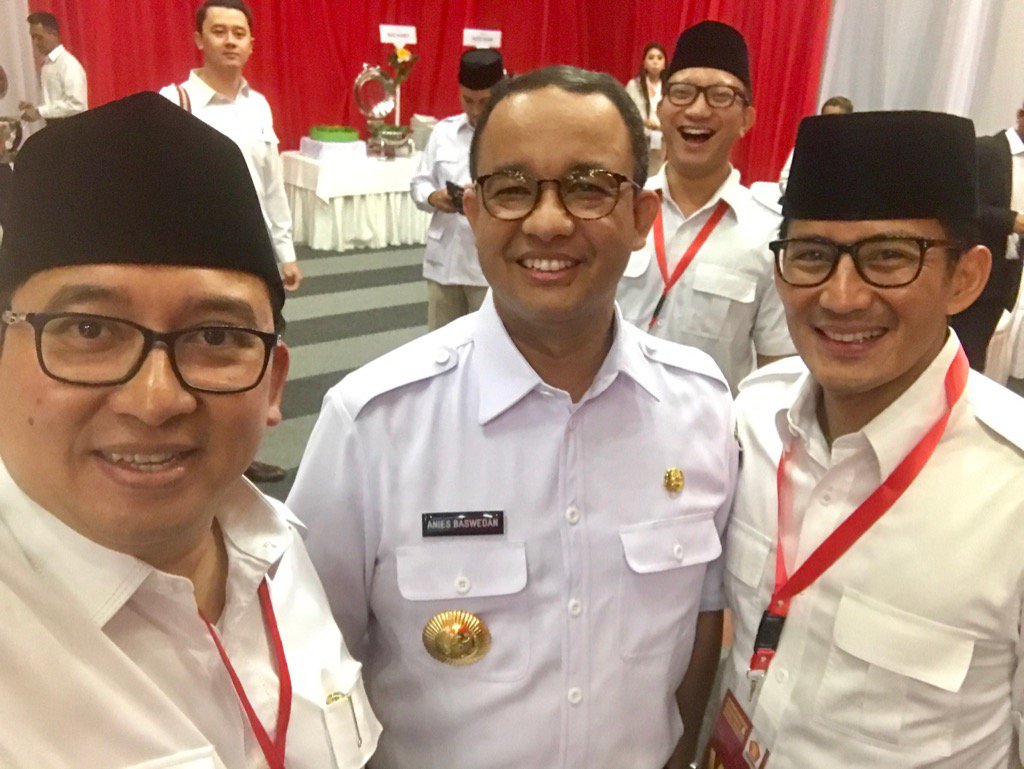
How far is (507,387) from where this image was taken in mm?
1329

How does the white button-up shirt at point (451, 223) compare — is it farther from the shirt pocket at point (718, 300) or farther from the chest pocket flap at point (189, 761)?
the chest pocket flap at point (189, 761)

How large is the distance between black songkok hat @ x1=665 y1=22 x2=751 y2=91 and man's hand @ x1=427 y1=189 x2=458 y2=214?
5.15 ft

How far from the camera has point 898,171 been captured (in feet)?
4.04

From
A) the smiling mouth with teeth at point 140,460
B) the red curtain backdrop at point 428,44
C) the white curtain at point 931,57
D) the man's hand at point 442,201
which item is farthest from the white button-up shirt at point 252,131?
the white curtain at point 931,57

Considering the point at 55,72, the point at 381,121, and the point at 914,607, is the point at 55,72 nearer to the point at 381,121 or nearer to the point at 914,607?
the point at 381,121

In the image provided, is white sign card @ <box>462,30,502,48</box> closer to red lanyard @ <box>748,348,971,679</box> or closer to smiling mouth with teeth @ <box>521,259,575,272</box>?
smiling mouth with teeth @ <box>521,259,575,272</box>

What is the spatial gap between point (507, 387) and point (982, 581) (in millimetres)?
772

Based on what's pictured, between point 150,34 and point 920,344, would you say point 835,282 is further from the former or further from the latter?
point 150,34

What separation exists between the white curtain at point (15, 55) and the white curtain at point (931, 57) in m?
6.81

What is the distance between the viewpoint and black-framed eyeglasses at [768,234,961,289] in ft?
4.06

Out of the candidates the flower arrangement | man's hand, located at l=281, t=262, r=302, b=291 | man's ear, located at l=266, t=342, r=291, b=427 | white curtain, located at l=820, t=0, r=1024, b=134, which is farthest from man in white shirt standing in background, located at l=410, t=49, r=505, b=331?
white curtain, located at l=820, t=0, r=1024, b=134

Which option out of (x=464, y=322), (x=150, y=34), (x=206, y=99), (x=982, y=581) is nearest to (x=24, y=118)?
(x=150, y=34)

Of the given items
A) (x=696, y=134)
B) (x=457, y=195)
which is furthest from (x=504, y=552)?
(x=457, y=195)

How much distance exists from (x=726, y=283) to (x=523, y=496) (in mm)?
1398
